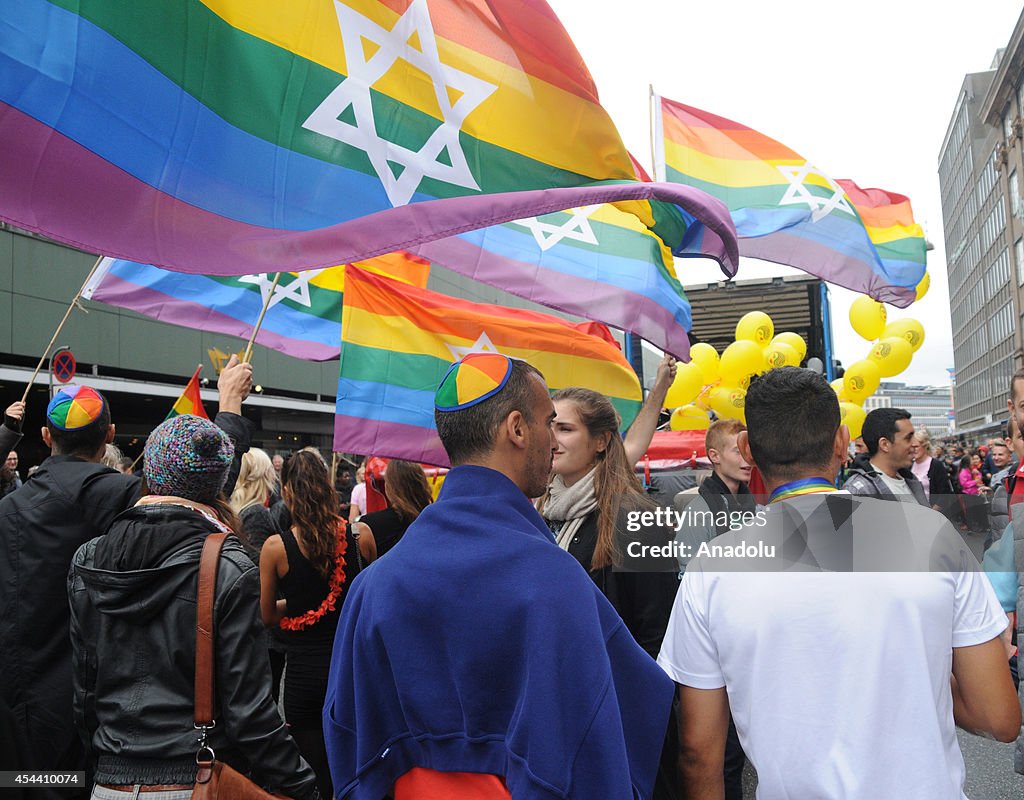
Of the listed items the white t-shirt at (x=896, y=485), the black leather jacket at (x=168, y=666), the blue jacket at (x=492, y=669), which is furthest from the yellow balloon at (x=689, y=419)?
the blue jacket at (x=492, y=669)

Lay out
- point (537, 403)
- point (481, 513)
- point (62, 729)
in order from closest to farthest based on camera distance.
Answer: point (481, 513) < point (537, 403) < point (62, 729)

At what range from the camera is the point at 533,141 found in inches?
130

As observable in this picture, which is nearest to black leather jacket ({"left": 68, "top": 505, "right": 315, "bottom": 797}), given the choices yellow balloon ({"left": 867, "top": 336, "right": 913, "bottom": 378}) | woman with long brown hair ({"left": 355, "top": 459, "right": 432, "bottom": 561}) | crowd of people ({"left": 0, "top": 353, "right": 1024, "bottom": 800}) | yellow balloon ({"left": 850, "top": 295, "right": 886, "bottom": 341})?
crowd of people ({"left": 0, "top": 353, "right": 1024, "bottom": 800})

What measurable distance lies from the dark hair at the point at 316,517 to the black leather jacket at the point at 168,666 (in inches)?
60.9

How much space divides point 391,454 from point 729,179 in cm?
355

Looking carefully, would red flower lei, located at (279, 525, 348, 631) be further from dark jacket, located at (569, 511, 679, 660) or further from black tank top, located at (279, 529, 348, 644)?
dark jacket, located at (569, 511, 679, 660)

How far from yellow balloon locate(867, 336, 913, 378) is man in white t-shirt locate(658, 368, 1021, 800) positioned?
8432 mm

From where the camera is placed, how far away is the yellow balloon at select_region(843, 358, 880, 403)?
9.82 m

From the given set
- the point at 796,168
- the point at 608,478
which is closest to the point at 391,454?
the point at 608,478

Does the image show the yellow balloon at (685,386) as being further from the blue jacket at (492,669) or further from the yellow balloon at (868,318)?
the blue jacket at (492,669)

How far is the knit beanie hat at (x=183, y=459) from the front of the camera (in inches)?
107

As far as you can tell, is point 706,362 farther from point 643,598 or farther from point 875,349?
point 643,598

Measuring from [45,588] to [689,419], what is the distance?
28.7ft

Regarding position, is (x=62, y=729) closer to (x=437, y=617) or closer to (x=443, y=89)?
(x=437, y=617)
